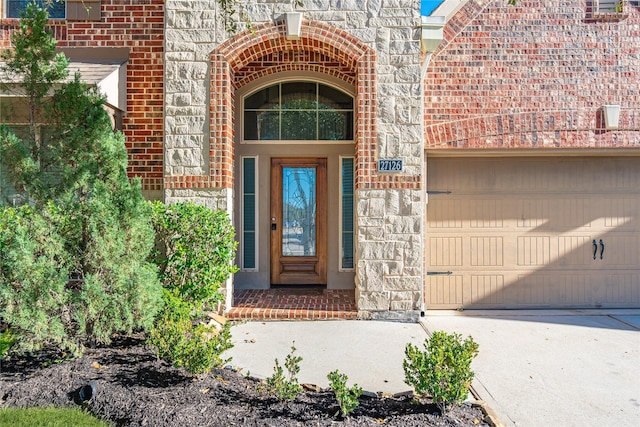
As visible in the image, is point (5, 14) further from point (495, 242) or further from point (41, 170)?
point (495, 242)

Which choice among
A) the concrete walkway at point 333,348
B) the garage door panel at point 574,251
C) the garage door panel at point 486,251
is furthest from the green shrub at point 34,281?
the garage door panel at point 574,251

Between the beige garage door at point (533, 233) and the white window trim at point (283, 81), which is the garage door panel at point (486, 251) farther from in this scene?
the white window trim at point (283, 81)

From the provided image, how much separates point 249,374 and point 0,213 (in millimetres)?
2816

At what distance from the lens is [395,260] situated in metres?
5.76

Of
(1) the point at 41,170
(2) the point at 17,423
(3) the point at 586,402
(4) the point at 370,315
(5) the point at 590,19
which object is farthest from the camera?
(5) the point at 590,19

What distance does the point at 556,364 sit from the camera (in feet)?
14.1

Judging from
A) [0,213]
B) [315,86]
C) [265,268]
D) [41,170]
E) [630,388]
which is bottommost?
[630,388]

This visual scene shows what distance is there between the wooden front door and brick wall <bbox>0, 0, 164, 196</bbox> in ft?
6.52

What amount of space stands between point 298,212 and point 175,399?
443 cm

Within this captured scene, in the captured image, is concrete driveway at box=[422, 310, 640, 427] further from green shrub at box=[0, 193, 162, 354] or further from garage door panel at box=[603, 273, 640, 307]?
green shrub at box=[0, 193, 162, 354]

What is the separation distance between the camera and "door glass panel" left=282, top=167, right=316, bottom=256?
289 inches

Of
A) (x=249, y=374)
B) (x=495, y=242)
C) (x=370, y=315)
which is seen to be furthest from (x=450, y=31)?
(x=249, y=374)

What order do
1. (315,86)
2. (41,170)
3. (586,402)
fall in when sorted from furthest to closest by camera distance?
1. (315,86)
2. (41,170)
3. (586,402)

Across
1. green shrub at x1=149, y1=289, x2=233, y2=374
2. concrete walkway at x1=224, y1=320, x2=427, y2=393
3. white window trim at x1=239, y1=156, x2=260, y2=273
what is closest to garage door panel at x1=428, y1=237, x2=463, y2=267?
concrete walkway at x1=224, y1=320, x2=427, y2=393
